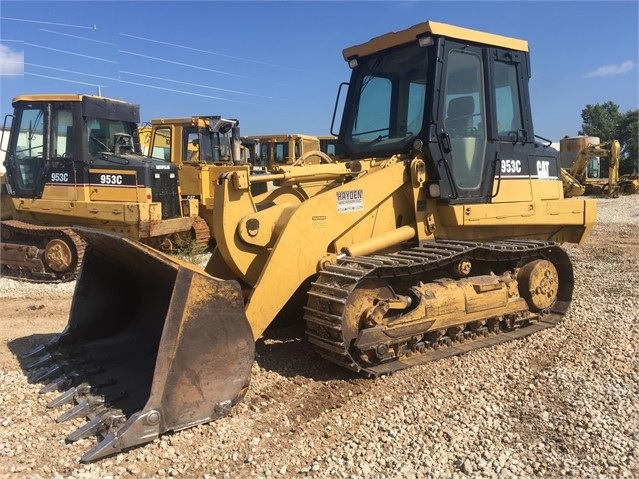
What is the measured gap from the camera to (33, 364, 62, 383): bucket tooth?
4.34 metres

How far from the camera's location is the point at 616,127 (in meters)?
50.3

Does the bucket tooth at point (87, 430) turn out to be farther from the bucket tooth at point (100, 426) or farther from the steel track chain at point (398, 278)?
the steel track chain at point (398, 278)

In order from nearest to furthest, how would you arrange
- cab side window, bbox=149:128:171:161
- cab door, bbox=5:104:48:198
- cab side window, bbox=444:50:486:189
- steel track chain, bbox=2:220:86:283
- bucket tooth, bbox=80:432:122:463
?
bucket tooth, bbox=80:432:122:463 < cab side window, bbox=444:50:486:189 < steel track chain, bbox=2:220:86:283 < cab door, bbox=5:104:48:198 < cab side window, bbox=149:128:171:161

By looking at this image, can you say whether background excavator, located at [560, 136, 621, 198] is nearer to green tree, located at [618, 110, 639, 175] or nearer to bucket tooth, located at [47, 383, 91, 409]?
green tree, located at [618, 110, 639, 175]

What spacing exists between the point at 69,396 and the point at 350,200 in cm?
269

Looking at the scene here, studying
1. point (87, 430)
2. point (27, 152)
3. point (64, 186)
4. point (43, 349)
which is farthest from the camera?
point (27, 152)

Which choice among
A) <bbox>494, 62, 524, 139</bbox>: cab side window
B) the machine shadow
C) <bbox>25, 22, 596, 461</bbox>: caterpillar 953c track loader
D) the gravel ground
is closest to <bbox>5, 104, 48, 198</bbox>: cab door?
the gravel ground

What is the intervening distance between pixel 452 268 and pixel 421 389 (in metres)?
1.46

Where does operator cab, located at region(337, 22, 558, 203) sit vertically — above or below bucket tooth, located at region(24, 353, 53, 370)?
above

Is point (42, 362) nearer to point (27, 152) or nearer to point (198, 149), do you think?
point (27, 152)

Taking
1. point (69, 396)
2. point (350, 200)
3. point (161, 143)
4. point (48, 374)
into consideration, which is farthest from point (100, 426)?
point (161, 143)

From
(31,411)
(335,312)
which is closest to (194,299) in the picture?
(335,312)

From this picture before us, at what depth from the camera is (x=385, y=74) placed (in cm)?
588

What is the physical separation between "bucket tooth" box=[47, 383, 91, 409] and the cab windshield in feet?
11.5
